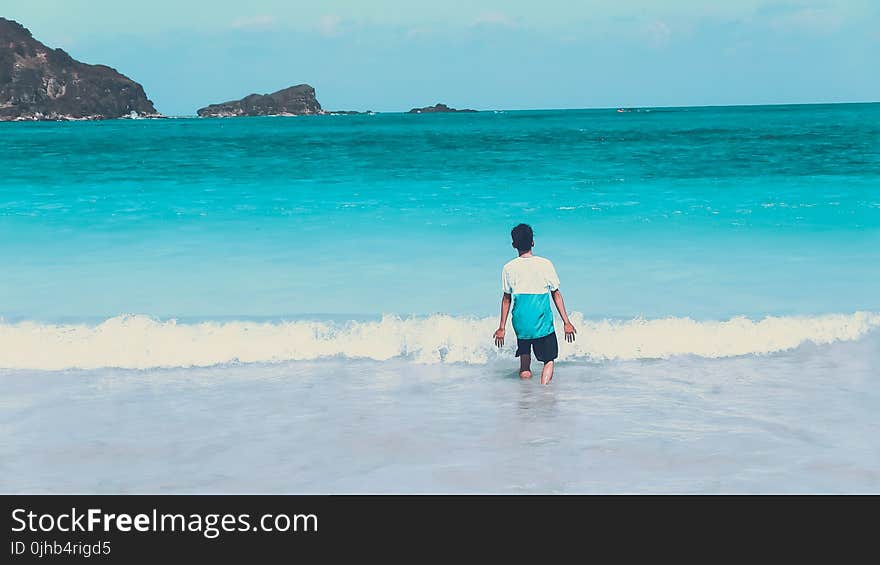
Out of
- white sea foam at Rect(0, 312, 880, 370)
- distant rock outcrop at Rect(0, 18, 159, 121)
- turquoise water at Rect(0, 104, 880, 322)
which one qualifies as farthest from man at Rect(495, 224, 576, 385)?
distant rock outcrop at Rect(0, 18, 159, 121)

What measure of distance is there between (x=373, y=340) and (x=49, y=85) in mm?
180616

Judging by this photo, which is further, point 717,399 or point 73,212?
point 73,212

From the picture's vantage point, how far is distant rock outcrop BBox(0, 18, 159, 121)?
16288 centimetres

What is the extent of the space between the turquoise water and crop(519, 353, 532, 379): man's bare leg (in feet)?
9.06

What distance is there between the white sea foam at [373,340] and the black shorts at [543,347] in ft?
2.49

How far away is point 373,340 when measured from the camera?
727cm

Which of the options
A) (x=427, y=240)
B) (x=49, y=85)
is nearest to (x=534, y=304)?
(x=427, y=240)

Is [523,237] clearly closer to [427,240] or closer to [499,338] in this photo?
[499,338]

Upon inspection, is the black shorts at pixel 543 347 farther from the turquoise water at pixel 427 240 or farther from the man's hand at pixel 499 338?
the turquoise water at pixel 427 240

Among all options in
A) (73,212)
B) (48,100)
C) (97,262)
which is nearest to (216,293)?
(97,262)

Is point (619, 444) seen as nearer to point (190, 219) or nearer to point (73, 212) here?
point (190, 219)

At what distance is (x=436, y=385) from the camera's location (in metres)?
6.17
